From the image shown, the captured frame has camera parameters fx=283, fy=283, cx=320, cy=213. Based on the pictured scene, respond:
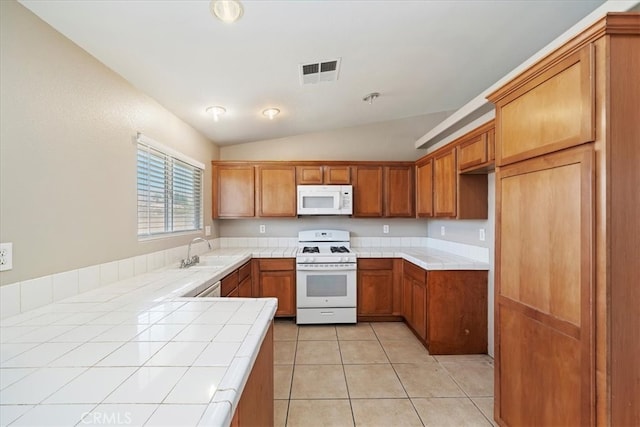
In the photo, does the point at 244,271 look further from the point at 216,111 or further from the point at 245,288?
the point at 216,111

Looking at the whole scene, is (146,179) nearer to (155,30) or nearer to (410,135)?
(155,30)

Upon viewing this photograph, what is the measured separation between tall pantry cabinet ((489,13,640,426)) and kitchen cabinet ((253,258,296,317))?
234 centimetres

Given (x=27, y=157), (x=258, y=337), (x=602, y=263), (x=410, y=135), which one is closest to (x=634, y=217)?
(x=602, y=263)

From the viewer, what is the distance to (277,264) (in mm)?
3455

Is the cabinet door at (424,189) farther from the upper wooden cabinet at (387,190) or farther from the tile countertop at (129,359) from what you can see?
the tile countertop at (129,359)

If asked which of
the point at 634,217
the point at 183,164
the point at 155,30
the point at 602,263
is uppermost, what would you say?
the point at 155,30

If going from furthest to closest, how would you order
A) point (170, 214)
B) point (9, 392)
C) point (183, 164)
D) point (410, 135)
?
1. point (410, 135)
2. point (183, 164)
3. point (170, 214)
4. point (9, 392)

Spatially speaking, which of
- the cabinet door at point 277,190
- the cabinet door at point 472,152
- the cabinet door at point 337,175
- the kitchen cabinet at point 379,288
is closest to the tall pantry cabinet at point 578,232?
the cabinet door at point 472,152

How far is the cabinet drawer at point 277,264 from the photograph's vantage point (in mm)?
3449

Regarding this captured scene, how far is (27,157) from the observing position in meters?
1.32

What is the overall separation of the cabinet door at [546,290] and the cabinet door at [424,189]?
1543mm

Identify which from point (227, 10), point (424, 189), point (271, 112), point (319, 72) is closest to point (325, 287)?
Answer: point (424, 189)

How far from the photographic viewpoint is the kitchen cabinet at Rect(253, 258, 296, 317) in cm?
344

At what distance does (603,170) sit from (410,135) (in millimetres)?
2993
